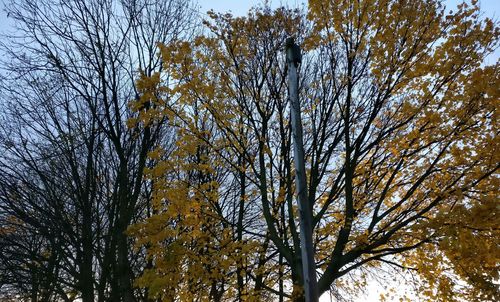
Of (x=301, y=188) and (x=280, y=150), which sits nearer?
(x=301, y=188)

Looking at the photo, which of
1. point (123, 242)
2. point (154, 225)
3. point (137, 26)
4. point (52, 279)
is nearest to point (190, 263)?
point (154, 225)

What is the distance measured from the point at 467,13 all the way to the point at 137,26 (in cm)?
707

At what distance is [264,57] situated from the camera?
26.8 feet

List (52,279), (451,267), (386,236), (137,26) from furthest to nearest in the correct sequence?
(137,26) → (52,279) → (451,267) → (386,236)

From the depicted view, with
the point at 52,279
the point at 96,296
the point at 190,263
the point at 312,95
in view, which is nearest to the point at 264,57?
the point at 312,95

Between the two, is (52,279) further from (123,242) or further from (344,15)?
(344,15)

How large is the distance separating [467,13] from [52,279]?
31.3 feet

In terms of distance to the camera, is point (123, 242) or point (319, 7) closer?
point (319, 7)

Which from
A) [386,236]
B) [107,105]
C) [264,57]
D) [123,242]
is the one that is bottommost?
[386,236]

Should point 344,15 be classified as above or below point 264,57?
below

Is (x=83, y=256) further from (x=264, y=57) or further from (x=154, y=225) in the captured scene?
(x=264, y=57)

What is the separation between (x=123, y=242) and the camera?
8.55 meters

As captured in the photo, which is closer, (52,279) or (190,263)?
(190,263)

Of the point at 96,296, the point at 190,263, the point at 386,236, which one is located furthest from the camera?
the point at 96,296
